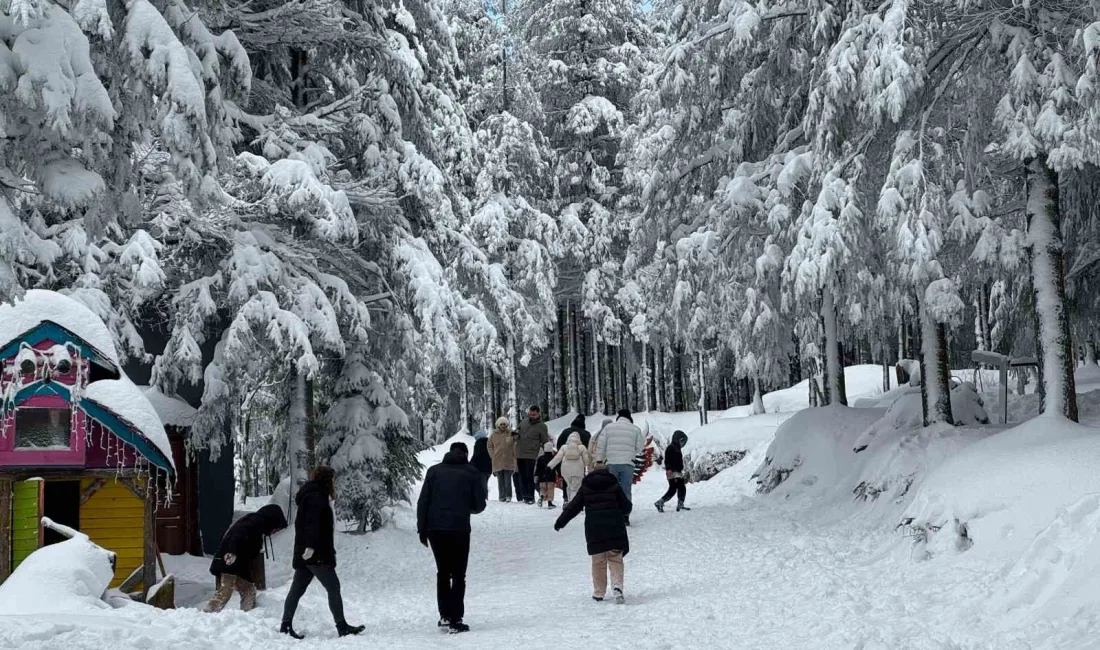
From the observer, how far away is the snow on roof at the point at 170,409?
1578 cm

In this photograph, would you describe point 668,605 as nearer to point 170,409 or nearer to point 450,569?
point 450,569

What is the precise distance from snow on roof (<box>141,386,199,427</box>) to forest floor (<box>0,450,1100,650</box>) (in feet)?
8.18

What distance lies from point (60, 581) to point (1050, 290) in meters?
11.2

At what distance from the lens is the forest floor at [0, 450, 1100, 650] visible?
8.27 meters

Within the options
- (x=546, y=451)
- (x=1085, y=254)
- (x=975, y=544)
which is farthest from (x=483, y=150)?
(x=975, y=544)

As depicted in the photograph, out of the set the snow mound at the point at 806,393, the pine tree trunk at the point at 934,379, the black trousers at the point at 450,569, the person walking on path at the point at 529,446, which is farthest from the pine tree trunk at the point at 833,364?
the snow mound at the point at 806,393

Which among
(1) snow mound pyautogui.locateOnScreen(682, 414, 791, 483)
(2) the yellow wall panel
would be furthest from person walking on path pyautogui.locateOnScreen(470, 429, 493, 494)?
(2) the yellow wall panel

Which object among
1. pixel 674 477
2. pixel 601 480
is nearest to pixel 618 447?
pixel 674 477

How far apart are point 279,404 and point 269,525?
722 centimetres

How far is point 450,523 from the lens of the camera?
9984mm

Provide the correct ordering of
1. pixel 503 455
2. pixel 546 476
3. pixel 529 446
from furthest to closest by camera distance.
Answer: pixel 503 455, pixel 529 446, pixel 546 476

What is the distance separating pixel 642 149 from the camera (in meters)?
23.0

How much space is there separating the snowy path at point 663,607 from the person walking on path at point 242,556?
1.43 feet

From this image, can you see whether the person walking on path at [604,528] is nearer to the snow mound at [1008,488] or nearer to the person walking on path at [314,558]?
the person walking on path at [314,558]
